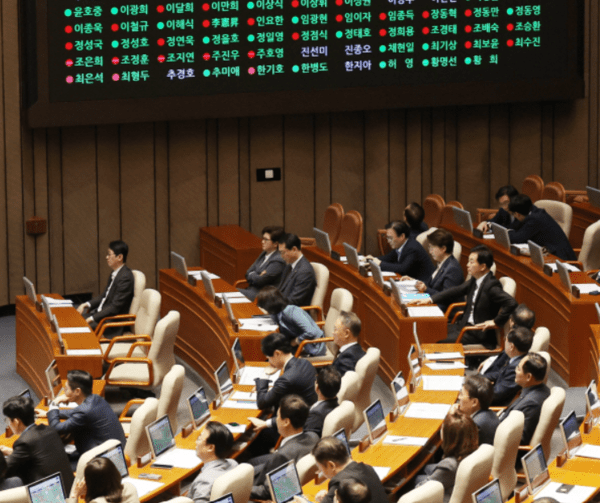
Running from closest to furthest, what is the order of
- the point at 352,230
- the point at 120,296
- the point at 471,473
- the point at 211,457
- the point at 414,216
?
the point at 471,473, the point at 211,457, the point at 120,296, the point at 414,216, the point at 352,230

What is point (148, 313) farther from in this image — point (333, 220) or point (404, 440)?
point (333, 220)

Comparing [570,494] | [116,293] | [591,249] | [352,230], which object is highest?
[352,230]

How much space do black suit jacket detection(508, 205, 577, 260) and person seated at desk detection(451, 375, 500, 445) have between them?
376cm

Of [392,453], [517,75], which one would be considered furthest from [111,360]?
[517,75]

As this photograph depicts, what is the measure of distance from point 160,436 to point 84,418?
586 mm

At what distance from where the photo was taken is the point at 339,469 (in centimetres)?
502

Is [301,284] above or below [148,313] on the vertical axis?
above

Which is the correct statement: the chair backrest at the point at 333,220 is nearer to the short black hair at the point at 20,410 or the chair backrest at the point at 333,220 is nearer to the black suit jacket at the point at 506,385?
the black suit jacket at the point at 506,385

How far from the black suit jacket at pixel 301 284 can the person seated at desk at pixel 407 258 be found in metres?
0.77

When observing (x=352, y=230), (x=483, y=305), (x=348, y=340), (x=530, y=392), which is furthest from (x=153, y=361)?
(x=352, y=230)

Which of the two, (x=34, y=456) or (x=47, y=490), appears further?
(x=34, y=456)

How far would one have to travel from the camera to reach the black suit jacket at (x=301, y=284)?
8602mm

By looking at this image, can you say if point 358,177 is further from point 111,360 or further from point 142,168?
point 111,360

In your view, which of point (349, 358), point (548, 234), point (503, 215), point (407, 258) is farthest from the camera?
point (503, 215)
